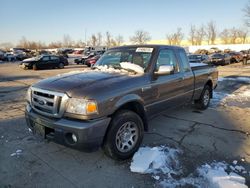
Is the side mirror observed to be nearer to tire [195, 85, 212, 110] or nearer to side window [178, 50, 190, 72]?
side window [178, 50, 190, 72]

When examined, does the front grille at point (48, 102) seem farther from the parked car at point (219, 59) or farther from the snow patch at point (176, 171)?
the parked car at point (219, 59)

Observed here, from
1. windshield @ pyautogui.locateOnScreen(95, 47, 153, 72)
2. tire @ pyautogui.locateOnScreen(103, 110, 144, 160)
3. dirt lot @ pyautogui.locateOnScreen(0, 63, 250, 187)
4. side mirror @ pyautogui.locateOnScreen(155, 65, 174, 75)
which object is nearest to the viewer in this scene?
dirt lot @ pyautogui.locateOnScreen(0, 63, 250, 187)

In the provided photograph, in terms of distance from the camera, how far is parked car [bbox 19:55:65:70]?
2344cm

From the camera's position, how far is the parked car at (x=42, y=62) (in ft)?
76.9

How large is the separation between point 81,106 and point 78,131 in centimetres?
34

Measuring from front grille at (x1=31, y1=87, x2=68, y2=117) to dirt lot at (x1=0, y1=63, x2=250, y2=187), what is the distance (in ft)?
2.86

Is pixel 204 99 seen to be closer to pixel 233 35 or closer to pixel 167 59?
pixel 167 59

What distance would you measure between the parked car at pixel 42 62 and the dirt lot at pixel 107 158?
17.8 meters

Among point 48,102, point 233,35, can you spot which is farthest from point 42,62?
point 233,35

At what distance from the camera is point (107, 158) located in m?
3.99

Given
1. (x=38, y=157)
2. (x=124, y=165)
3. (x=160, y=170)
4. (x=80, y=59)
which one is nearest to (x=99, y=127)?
(x=124, y=165)

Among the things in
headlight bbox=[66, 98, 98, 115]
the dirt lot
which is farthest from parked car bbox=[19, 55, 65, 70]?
headlight bbox=[66, 98, 98, 115]

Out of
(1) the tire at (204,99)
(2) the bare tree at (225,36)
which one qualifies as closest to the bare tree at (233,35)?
(2) the bare tree at (225,36)

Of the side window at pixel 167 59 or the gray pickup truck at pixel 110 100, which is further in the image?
the side window at pixel 167 59
